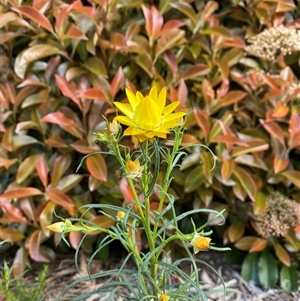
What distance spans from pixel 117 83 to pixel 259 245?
0.72 metres

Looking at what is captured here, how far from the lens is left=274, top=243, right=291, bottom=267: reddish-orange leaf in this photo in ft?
5.36

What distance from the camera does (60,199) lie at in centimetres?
161

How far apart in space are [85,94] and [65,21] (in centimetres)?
28

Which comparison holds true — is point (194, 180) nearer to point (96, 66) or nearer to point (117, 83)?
point (117, 83)

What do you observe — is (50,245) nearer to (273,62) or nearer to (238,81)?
(238,81)

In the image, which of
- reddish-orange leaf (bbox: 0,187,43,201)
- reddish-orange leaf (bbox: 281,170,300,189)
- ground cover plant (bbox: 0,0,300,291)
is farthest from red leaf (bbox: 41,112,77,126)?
reddish-orange leaf (bbox: 281,170,300,189)

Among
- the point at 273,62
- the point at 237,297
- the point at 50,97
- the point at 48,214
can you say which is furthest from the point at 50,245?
the point at 273,62

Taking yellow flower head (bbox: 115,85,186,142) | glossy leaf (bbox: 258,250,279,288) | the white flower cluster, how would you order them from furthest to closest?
glossy leaf (bbox: 258,250,279,288) < the white flower cluster < yellow flower head (bbox: 115,85,186,142)

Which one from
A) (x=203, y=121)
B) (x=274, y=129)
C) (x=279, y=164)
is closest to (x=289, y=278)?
(x=279, y=164)

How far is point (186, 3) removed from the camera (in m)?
1.77

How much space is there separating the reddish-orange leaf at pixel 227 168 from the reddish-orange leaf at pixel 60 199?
1.63 ft

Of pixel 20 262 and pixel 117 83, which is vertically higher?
pixel 117 83

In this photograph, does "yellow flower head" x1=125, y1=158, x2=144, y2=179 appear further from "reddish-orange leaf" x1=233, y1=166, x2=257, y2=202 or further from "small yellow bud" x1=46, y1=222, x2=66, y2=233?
"reddish-orange leaf" x1=233, y1=166, x2=257, y2=202

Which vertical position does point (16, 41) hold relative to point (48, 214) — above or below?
above
